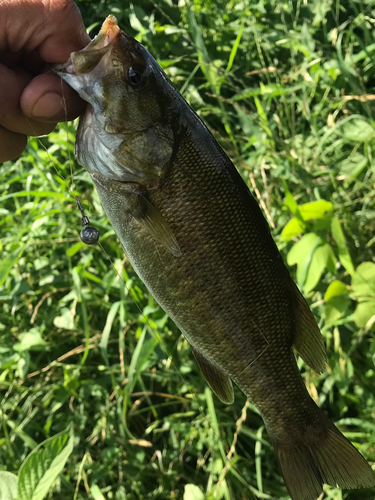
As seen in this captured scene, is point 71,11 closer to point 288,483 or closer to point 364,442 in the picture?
point 288,483

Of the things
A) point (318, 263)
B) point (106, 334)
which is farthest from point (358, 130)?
point (106, 334)

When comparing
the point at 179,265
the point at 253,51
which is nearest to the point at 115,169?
the point at 179,265

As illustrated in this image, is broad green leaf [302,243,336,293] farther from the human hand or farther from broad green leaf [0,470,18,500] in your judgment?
broad green leaf [0,470,18,500]

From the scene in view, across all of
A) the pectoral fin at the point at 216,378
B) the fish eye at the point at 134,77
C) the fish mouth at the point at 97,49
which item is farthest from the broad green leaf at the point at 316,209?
the fish mouth at the point at 97,49

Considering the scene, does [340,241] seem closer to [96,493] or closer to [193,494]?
[193,494]

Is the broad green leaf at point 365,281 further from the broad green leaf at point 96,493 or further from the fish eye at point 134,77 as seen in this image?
the broad green leaf at point 96,493

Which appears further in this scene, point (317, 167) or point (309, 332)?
point (317, 167)
